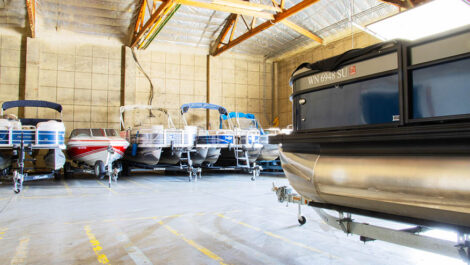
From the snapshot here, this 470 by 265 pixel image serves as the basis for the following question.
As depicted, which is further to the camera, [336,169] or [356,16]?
[356,16]

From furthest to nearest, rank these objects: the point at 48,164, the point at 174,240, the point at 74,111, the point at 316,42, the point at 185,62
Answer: the point at 185,62, the point at 316,42, the point at 74,111, the point at 48,164, the point at 174,240

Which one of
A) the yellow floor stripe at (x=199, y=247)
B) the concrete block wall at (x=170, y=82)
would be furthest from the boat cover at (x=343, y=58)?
the concrete block wall at (x=170, y=82)

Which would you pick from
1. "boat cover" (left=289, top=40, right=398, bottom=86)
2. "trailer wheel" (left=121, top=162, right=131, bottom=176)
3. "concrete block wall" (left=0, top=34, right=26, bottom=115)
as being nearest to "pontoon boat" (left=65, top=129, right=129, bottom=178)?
"trailer wheel" (left=121, top=162, right=131, bottom=176)

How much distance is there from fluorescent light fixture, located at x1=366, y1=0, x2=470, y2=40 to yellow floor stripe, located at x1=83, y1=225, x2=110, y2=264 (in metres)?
5.38

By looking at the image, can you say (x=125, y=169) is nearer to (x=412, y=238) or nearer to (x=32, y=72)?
(x=32, y=72)

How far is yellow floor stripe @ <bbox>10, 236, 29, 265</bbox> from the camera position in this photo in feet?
8.75

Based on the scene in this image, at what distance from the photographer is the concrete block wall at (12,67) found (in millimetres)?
12820

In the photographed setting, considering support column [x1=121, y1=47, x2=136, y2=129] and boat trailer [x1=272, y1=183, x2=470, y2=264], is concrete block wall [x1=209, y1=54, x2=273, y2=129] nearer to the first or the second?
support column [x1=121, y1=47, x2=136, y2=129]

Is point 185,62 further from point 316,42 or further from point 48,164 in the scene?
point 48,164

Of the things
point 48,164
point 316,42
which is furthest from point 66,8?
point 316,42

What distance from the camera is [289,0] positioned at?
39.6ft

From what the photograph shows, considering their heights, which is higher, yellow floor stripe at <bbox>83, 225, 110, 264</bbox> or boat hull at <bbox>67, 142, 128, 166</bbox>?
boat hull at <bbox>67, 142, 128, 166</bbox>

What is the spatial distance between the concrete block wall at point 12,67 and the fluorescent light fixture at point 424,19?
44.6 feet

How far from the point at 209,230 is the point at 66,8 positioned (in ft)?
42.1
